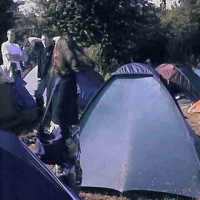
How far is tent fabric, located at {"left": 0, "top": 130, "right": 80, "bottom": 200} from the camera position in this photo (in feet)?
9.88

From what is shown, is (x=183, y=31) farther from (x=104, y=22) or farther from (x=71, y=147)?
(x=71, y=147)

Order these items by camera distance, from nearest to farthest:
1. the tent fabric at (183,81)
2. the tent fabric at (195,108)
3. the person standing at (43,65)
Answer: the person standing at (43,65)
the tent fabric at (195,108)
the tent fabric at (183,81)

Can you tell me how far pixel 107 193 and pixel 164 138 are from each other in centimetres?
83

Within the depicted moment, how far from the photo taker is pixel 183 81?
46.8ft

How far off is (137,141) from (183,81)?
7.88 m

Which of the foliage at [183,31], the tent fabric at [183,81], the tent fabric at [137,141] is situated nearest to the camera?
the tent fabric at [137,141]

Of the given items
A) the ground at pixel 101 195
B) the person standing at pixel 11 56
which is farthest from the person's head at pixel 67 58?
the person standing at pixel 11 56

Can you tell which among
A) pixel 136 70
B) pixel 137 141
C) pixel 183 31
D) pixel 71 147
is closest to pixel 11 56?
pixel 136 70

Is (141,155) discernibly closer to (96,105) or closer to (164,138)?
(164,138)

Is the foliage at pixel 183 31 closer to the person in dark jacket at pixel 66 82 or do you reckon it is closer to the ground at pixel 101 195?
the ground at pixel 101 195

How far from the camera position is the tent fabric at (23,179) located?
9.88ft

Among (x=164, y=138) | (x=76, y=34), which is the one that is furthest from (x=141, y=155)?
(x=76, y=34)

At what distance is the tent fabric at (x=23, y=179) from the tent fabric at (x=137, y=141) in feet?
11.0

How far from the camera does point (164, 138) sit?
6547 millimetres
